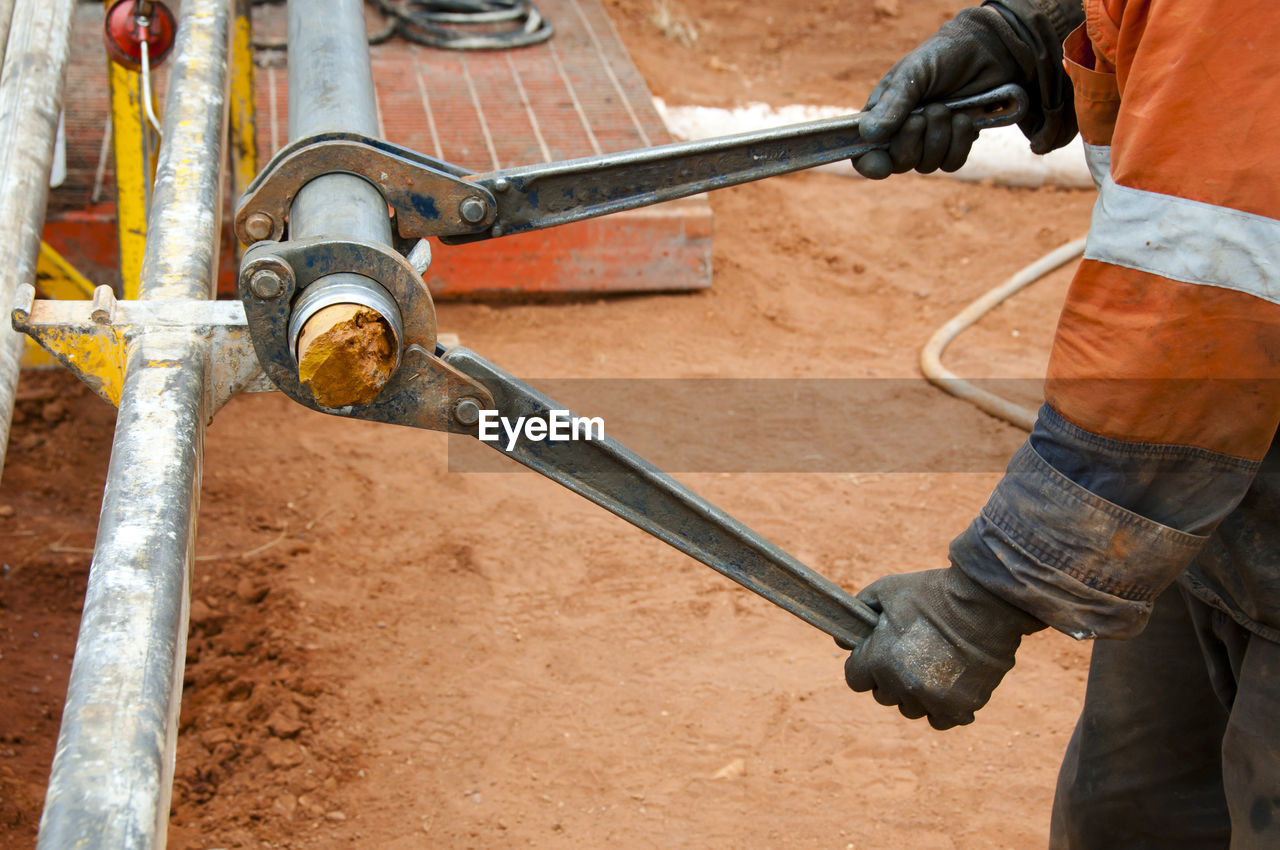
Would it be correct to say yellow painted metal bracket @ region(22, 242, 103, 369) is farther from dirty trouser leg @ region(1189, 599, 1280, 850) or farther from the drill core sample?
dirty trouser leg @ region(1189, 599, 1280, 850)

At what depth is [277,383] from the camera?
150cm

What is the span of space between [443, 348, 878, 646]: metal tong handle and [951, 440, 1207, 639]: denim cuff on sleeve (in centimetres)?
30

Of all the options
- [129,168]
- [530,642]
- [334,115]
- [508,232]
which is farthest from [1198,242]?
[129,168]

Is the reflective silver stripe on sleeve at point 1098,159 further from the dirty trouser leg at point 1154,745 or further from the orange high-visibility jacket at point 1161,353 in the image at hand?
the dirty trouser leg at point 1154,745

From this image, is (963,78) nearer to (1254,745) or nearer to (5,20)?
(1254,745)

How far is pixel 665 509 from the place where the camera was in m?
1.75

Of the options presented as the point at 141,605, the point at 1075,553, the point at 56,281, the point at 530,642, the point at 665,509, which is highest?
the point at 141,605

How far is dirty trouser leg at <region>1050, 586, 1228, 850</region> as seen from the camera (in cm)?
211

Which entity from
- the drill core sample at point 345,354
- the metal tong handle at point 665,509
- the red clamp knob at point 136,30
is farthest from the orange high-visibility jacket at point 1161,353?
the red clamp knob at point 136,30

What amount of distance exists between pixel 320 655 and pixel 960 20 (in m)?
2.29

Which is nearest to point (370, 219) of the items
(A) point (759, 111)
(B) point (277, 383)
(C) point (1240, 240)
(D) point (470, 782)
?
(B) point (277, 383)

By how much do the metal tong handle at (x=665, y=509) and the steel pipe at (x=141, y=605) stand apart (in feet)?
1.19

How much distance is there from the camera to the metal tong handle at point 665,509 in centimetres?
161

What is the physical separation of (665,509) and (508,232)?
0.59 m
